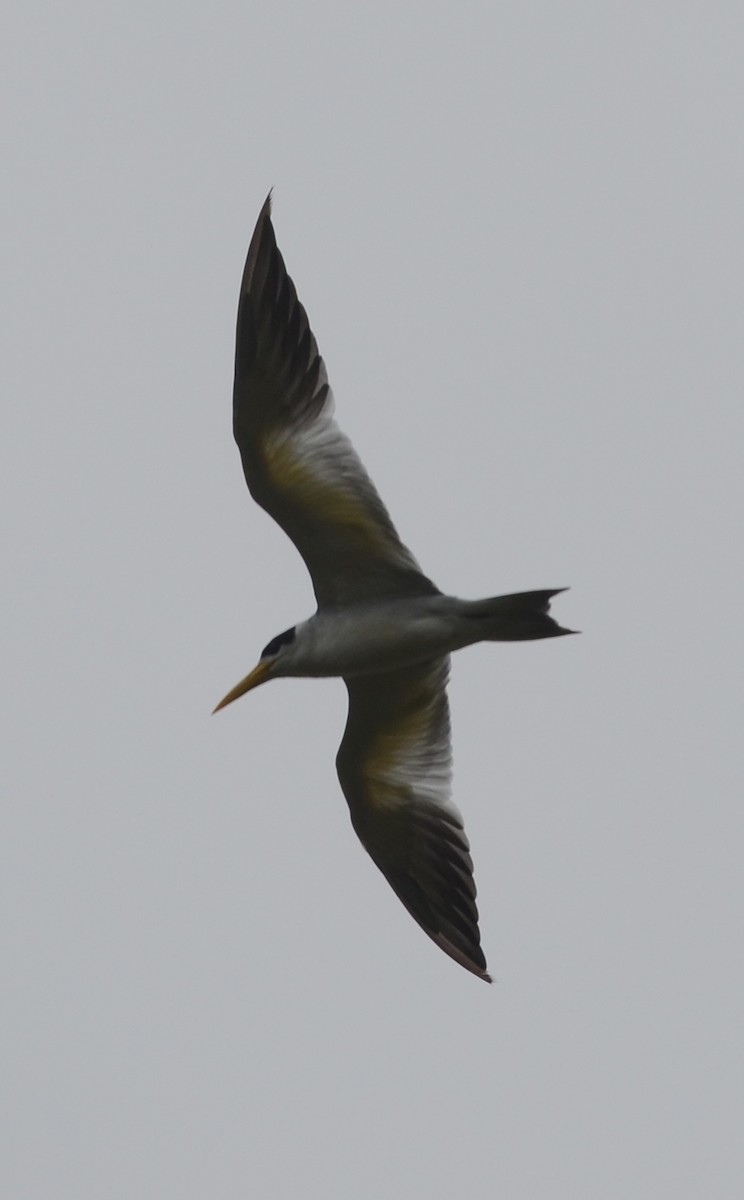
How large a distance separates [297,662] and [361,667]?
0.36 metres

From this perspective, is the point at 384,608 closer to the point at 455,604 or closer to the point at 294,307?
the point at 455,604

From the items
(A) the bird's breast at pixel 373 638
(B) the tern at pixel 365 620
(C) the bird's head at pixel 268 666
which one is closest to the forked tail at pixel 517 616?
(B) the tern at pixel 365 620

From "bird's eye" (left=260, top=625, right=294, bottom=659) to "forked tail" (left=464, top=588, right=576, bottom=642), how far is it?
3.51ft

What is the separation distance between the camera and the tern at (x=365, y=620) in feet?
34.8

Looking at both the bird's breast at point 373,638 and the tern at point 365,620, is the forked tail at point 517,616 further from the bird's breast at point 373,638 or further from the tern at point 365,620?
the bird's breast at point 373,638

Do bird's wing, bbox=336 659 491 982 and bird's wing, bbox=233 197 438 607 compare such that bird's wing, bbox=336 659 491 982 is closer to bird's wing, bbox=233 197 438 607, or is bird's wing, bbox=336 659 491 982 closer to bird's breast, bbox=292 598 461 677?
bird's breast, bbox=292 598 461 677

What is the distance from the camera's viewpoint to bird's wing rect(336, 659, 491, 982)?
39.1 feet

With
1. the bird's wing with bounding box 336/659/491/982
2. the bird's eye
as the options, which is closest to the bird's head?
the bird's eye

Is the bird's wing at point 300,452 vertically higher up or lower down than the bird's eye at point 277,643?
higher up

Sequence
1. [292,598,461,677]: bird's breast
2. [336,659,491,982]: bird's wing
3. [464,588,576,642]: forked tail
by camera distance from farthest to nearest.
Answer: [336,659,491,982]: bird's wing < [292,598,461,677]: bird's breast < [464,588,576,642]: forked tail

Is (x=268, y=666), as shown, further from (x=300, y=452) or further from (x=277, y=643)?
(x=300, y=452)

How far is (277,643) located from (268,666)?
0.16 meters

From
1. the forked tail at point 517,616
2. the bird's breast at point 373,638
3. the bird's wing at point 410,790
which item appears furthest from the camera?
the bird's wing at point 410,790

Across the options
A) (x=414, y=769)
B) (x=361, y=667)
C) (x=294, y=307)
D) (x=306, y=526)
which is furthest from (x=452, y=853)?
(x=294, y=307)
